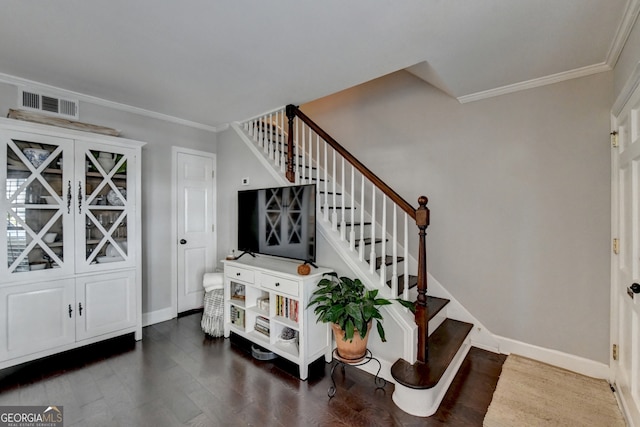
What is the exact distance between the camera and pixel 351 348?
2.11m

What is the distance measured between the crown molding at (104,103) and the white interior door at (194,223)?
1.22ft

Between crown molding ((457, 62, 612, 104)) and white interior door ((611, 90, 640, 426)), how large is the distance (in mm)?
456

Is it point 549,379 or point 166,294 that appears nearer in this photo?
point 549,379

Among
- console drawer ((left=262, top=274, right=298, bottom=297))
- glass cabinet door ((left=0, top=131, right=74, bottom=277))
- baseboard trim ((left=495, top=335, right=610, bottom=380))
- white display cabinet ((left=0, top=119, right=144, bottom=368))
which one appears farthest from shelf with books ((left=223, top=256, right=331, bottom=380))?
baseboard trim ((left=495, top=335, right=610, bottom=380))

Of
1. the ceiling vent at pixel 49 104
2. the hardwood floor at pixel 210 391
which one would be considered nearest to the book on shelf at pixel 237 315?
the hardwood floor at pixel 210 391

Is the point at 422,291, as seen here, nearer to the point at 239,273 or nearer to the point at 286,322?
the point at 286,322

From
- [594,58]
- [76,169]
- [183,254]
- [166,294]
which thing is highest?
[594,58]

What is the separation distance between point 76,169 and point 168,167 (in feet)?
3.27

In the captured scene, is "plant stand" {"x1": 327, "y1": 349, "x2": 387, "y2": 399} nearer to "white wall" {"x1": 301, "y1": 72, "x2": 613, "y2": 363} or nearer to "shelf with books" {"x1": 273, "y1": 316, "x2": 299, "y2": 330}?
"shelf with books" {"x1": 273, "y1": 316, "x2": 299, "y2": 330}

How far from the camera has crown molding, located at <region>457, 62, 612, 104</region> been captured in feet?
7.20

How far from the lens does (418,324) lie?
7.07 ft

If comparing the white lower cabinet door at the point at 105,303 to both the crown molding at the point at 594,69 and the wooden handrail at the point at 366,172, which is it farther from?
the crown molding at the point at 594,69

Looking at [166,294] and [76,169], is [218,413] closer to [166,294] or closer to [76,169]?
[166,294]

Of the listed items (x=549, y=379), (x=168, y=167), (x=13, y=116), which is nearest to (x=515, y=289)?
(x=549, y=379)
